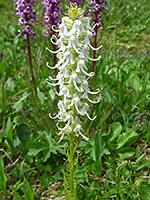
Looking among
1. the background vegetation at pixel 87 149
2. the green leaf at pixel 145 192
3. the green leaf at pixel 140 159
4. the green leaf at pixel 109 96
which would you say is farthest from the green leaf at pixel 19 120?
the green leaf at pixel 145 192

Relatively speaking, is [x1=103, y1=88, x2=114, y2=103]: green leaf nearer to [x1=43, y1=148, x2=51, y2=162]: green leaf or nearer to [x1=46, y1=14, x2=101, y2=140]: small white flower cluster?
[x1=43, y1=148, x2=51, y2=162]: green leaf

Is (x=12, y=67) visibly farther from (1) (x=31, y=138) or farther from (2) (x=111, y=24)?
(2) (x=111, y=24)

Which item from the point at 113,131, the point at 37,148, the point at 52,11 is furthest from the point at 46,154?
the point at 52,11

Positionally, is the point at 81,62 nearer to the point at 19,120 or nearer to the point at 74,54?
the point at 74,54

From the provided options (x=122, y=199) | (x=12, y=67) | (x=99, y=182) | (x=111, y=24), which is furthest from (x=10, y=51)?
(x=122, y=199)

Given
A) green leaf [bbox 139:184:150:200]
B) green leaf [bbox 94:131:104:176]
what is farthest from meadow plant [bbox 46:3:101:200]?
green leaf [bbox 139:184:150:200]

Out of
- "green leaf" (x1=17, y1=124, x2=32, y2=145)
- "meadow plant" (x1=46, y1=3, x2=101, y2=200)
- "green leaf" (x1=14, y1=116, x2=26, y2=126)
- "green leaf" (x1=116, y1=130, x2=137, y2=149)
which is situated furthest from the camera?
"green leaf" (x1=14, y1=116, x2=26, y2=126)
